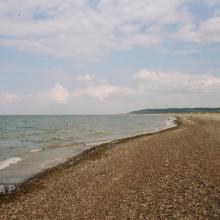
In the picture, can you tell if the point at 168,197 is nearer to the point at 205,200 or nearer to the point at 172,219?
the point at 205,200

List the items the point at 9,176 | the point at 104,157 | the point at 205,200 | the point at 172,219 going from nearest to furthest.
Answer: the point at 172,219, the point at 205,200, the point at 9,176, the point at 104,157

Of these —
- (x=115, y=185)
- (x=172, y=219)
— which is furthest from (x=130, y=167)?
(x=172, y=219)

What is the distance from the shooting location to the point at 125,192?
1476cm

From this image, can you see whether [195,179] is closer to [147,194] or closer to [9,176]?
[147,194]

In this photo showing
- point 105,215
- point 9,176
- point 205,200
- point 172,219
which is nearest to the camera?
point 172,219

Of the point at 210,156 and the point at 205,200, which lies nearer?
the point at 205,200

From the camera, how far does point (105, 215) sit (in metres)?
11.8

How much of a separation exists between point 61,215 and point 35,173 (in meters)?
9.20

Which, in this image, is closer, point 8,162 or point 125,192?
point 125,192

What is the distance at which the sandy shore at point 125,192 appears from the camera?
39.6 ft

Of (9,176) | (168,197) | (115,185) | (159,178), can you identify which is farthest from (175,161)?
(9,176)

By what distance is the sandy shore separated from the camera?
475 inches

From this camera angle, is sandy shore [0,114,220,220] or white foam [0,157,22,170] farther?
white foam [0,157,22,170]

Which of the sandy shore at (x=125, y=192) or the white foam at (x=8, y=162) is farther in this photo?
the white foam at (x=8, y=162)
